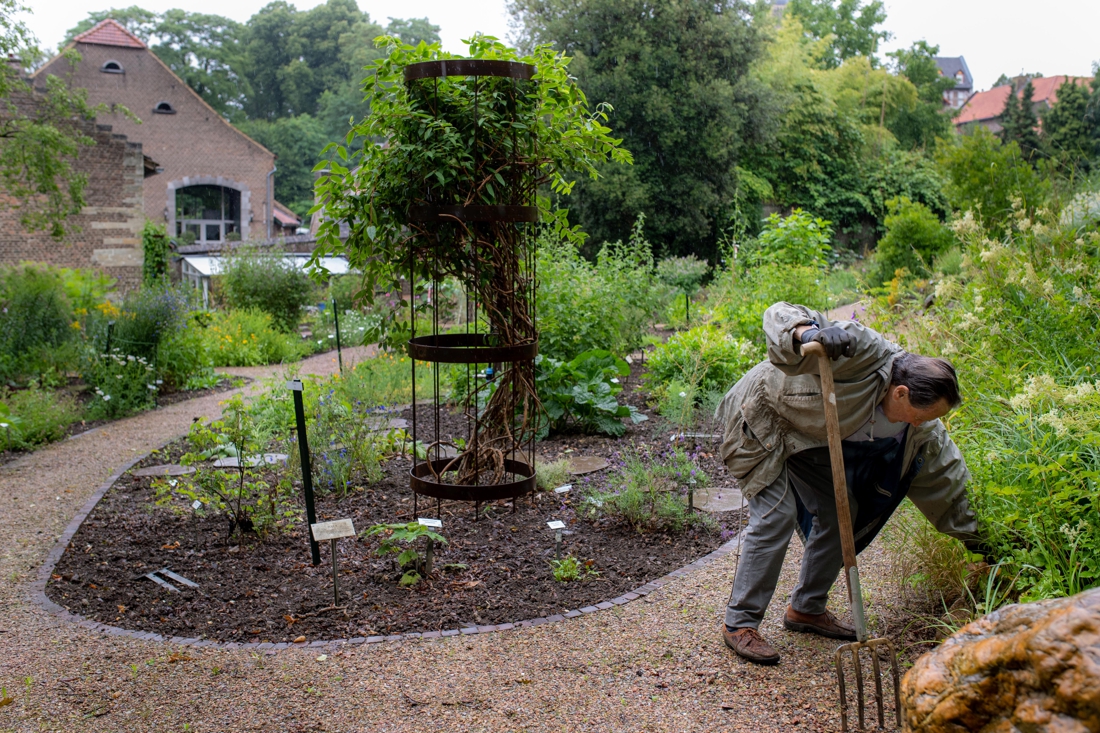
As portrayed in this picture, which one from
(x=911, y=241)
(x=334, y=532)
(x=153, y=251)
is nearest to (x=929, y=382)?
(x=334, y=532)

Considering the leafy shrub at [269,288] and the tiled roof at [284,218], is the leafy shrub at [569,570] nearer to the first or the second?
the leafy shrub at [269,288]

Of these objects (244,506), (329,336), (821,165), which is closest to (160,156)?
(329,336)

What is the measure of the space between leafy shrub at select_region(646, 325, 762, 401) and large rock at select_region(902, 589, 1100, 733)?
15.0ft

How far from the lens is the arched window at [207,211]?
31766 mm

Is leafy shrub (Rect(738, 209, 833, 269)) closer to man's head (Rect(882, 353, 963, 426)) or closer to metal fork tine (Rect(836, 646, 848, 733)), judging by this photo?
man's head (Rect(882, 353, 963, 426))

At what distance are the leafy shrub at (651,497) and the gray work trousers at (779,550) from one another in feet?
4.07

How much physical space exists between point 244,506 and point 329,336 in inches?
345

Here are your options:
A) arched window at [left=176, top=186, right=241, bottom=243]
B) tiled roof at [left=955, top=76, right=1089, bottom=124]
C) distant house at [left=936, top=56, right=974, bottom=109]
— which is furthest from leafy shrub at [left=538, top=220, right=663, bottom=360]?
distant house at [left=936, top=56, right=974, bottom=109]

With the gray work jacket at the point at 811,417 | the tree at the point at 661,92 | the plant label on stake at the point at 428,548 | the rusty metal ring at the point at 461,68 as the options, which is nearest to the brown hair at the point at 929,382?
the gray work jacket at the point at 811,417

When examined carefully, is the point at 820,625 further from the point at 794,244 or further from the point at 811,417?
the point at 794,244

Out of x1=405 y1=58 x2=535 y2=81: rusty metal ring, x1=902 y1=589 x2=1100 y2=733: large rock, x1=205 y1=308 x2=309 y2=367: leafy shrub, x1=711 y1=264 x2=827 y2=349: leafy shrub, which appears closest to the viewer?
x1=902 y1=589 x2=1100 y2=733: large rock

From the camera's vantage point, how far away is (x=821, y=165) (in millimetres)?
23000

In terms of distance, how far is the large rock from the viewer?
4.74 feet

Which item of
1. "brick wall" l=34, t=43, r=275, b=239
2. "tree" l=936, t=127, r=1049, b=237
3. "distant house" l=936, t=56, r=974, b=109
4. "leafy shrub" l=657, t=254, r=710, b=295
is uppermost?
"distant house" l=936, t=56, r=974, b=109
